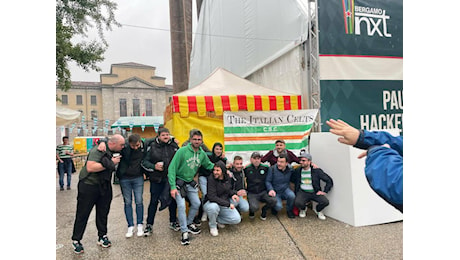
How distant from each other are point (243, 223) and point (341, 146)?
81.3 inches

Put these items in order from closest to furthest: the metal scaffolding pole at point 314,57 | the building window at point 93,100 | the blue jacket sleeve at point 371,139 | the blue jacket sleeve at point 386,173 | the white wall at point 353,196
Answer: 1. the blue jacket sleeve at point 386,173
2. the blue jacket sleeve at point 371,139
3. the white wall at point 353,196
4. the metal scaffolding pole at point 314,57
5. the building window at point 93,100

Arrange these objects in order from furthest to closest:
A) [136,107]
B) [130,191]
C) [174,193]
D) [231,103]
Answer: [136,107]
[231,103]
[130,191]
[174,193]

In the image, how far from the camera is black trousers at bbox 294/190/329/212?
4.52m

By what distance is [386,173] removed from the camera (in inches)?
49.5

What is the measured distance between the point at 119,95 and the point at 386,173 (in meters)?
58.9

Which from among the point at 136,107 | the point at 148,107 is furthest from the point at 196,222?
the point at 148,107

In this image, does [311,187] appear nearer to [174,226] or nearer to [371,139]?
[174,226]

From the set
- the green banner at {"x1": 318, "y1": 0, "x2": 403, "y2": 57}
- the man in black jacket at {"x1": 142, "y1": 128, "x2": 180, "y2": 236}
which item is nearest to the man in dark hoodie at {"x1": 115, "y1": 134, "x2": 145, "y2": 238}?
the man in black jacket at {"x1": 142, "y1": 128, "x2": 180, "y2": 236}

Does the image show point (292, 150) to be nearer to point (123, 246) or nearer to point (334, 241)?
point (334, 241)

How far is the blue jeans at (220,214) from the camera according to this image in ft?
13.3

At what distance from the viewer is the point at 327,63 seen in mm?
6047

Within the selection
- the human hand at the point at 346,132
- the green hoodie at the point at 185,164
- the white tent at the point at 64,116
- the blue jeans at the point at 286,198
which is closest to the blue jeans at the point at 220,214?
the green hoodie at the point at 185,164

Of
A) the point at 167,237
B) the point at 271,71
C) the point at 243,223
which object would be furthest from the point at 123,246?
the point at 271,71

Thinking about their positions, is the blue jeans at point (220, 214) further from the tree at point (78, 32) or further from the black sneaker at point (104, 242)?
the tree at point (78, 32)
